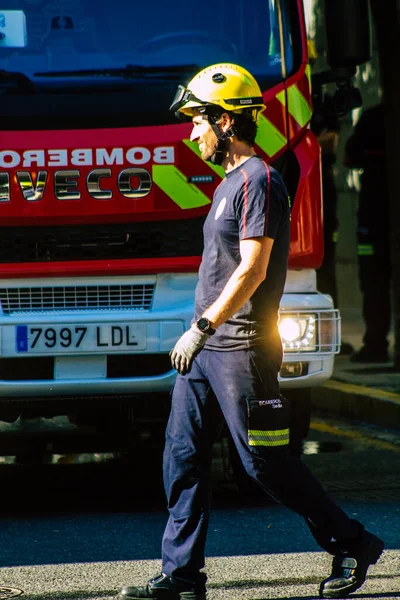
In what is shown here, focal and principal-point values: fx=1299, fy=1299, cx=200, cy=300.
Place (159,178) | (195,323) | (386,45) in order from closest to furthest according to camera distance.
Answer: (195,323), (159,178), (386,45)

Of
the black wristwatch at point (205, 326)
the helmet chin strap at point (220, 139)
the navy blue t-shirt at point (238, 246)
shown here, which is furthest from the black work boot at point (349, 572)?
the helmet chin strap at point (220, 139)

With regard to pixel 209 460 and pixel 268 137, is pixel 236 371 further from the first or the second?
pixel 268 137

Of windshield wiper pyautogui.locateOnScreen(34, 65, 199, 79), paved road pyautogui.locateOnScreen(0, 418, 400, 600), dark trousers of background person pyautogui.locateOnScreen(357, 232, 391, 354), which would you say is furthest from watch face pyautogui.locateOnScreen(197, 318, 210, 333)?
dark trousers of background person pyautogui.locateOnScreen(357, 232, 391, 354)

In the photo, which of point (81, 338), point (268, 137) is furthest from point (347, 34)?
point (81, 338)

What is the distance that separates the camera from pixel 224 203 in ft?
14.7

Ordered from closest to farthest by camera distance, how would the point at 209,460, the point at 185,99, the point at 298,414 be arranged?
the point at 209,460
the point at 185,99
the point at 298,414

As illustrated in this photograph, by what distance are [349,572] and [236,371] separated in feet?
2.66

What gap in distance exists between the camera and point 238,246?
14.6 ft

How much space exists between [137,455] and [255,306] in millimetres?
3451

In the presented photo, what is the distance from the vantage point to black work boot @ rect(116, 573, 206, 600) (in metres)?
4.44

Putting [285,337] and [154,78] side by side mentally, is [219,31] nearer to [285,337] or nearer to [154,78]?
[154,78]

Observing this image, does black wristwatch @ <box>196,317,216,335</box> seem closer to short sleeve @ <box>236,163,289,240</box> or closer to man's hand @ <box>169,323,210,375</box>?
man's hand @ <box>169,323,210,375</box>

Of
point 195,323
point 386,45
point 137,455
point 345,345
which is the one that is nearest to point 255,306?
point 195,323

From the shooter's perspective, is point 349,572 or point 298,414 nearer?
point 349,572
